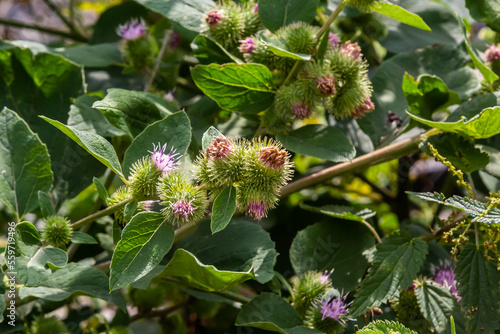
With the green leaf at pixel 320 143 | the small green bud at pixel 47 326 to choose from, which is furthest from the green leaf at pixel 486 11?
the small green bud at pixel 47 326

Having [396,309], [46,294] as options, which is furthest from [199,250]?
[396,309]

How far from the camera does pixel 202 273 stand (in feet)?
3.48

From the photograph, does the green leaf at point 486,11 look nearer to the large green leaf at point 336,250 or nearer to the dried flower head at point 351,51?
the dried flower head at point 351,51

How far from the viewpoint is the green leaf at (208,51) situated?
1291 millimetres

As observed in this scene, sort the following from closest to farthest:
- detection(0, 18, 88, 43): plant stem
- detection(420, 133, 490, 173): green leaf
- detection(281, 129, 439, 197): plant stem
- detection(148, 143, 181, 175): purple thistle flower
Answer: detection(148, 143, 181, 175): purple thistle flower
detection(420, 133, 490, 173): green leaf
detection(281, 129, 439, 197): plant stem
detection(0, 18, 88, 43): plant stem

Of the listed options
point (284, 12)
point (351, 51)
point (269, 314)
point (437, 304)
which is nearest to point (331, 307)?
point (269, 314)

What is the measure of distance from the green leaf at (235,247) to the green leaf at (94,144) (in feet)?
1.11

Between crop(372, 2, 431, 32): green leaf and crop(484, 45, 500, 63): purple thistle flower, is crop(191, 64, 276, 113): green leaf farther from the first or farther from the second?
crop(484, 45, 500, 63): purple thistle flower

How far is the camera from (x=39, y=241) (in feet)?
3.55

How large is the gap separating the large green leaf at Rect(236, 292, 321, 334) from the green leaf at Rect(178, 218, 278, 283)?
0.08 metres

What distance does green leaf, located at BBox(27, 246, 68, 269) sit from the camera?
102cm

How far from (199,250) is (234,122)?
0.40 metres

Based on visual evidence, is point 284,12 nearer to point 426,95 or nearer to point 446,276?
point 426,95

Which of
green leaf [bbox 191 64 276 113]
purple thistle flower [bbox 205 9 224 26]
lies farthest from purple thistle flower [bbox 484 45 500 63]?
purple thistle flower [bbox 205 9 224 26]
